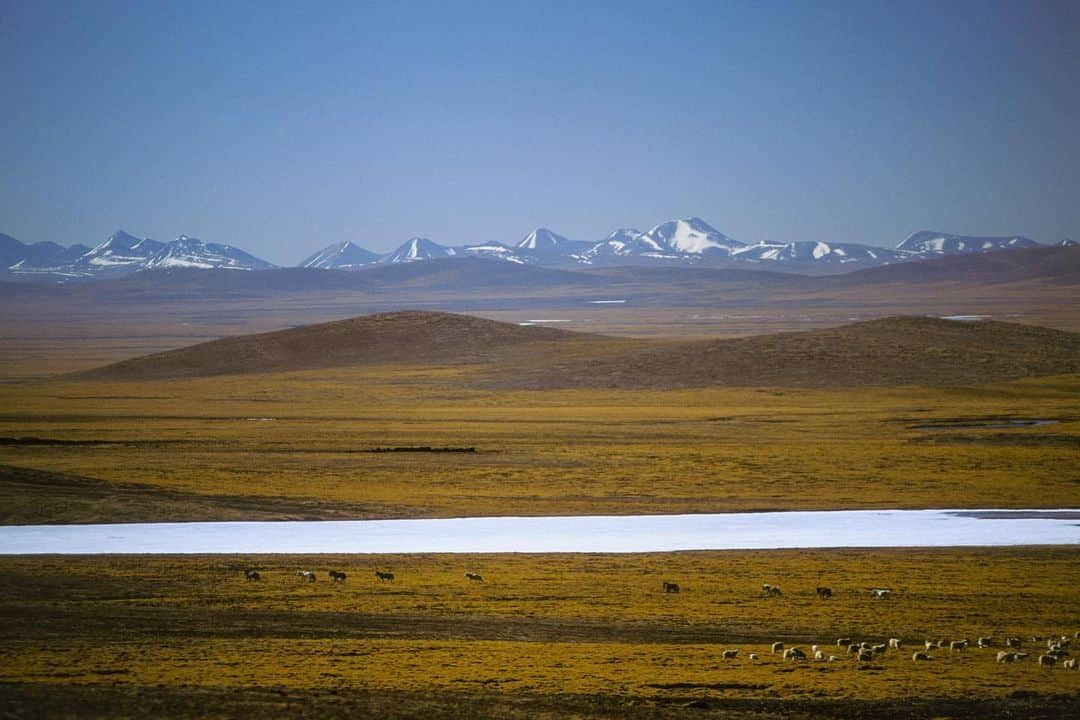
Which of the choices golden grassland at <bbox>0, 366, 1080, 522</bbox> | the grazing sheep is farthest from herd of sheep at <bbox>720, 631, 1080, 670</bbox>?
golden grassland at <bbox>0, 366, 1080, 522</bbox>

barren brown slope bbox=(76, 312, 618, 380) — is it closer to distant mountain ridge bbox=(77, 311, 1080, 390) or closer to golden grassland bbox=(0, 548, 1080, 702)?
distant mountain ridge bbox=(77, 311, 1080, 390)

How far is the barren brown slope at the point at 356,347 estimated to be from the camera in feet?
267

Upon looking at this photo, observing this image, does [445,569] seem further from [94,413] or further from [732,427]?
[94,413]

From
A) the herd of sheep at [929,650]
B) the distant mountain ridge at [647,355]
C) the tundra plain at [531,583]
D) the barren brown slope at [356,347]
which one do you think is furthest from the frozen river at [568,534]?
the barren brown slope at [356,347]

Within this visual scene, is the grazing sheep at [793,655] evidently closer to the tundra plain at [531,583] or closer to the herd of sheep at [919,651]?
the herd of sheep at [919,651]

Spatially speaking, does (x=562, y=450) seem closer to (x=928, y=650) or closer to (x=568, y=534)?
(x=568, y=534)

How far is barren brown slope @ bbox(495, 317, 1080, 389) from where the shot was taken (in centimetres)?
6397

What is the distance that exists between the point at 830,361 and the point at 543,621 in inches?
2036

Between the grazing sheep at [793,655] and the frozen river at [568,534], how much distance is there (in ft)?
30.1

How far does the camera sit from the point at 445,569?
2228 cm

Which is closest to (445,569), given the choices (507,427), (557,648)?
(557,648)

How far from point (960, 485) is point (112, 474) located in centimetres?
2365

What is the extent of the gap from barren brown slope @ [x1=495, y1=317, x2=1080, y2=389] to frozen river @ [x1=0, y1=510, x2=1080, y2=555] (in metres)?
34.4

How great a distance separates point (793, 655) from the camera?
1527 centimetres
